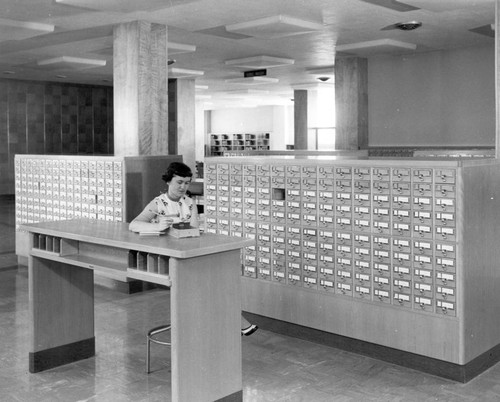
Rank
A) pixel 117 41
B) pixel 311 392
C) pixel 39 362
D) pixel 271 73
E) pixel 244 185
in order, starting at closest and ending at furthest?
Answer: pixel 311 392
pixel 39 362
pixel 244 185
pixel 117 41
pixel 271 73

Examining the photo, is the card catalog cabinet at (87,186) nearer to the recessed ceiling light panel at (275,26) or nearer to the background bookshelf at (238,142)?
the recessed ceiling light panel at (275,26)

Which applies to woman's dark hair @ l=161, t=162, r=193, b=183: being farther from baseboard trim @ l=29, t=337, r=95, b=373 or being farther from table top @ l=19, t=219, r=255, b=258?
baseboard trim @ l=29, t=337, r=95, b=373

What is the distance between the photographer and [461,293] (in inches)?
177

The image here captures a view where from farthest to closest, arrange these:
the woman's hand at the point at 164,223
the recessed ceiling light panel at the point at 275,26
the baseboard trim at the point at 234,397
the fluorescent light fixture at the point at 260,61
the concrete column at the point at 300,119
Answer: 1. the concrete column at the point at 300,119
2. the fluorescent light fixture at the point at 260,61
3. the recessed ceiling light panel at the point at 275,26
4. the woman's hand at the point at 164,223
5. the baseboard trim at the point at 234,397

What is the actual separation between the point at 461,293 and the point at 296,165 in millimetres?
1714

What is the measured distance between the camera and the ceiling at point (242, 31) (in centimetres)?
753

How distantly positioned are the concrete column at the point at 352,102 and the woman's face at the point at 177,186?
8223 mm

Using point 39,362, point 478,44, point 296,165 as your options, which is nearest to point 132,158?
point 296,165

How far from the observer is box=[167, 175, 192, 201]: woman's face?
484 cm

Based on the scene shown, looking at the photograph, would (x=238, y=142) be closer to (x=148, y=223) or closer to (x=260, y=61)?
(x=260, y=61)

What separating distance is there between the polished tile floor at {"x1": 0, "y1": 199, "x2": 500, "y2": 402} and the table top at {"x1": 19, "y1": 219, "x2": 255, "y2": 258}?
104 centimetres

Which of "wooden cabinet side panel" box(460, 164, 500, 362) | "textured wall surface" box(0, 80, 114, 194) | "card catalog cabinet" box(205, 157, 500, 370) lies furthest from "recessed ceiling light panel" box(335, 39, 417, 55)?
"textured wall surface" box(0, 80, 114, 194)

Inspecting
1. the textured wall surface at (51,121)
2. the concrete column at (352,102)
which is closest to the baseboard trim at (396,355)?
the concrete column at (352,102)

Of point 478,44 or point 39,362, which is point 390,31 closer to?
point 478,44
